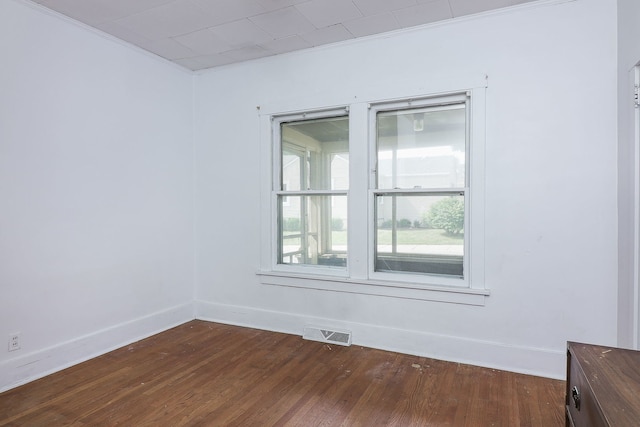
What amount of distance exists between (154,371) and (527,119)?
3.45 metres

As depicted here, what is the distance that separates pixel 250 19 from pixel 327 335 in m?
2.81

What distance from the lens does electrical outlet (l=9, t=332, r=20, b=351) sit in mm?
2541

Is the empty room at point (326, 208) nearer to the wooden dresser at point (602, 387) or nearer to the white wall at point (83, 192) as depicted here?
the white wall at point (83, 192)

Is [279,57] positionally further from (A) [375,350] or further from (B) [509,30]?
(A) [375,350]

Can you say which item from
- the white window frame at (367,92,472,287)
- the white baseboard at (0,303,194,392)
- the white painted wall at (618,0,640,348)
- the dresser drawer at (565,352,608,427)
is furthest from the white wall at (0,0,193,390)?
the white painted wall at (618,0,640,348)

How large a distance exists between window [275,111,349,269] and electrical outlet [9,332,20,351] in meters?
2.15

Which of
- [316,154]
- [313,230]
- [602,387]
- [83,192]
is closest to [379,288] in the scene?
[313,230]

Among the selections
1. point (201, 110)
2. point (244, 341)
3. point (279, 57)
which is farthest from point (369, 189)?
point (201, 110)

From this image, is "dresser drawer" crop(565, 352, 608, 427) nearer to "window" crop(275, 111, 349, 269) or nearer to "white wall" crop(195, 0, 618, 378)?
"white wall" crop(195, 0, 618, 378)

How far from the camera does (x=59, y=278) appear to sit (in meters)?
2.84

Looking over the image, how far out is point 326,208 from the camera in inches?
142

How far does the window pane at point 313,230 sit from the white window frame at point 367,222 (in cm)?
9

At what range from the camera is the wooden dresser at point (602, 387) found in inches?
38.8

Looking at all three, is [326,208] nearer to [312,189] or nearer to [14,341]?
[312,189]
